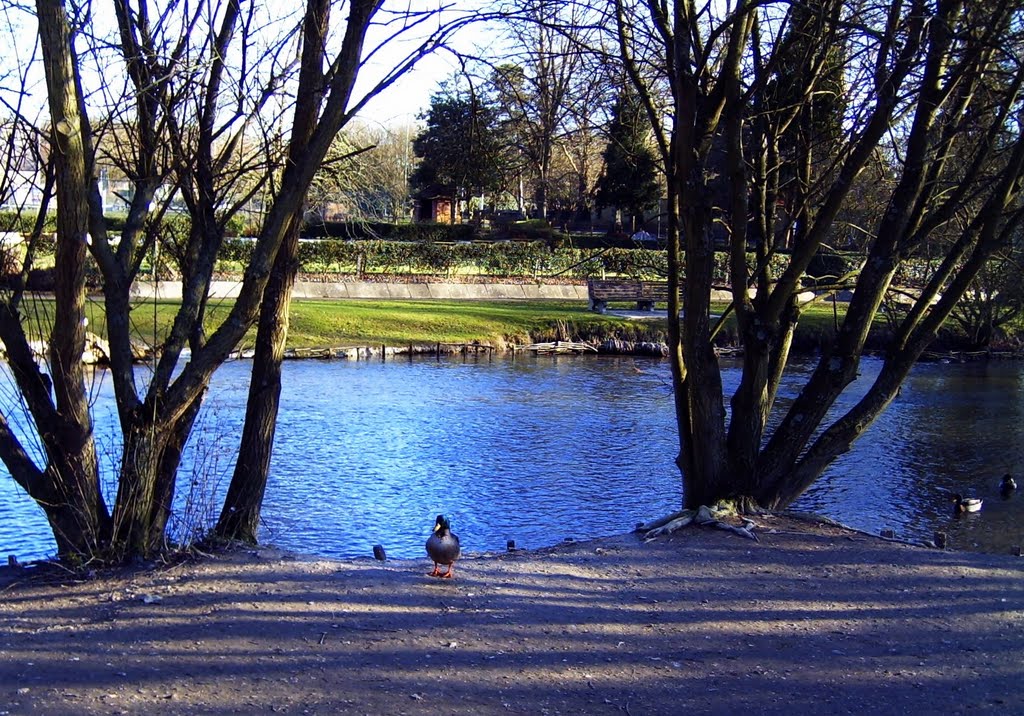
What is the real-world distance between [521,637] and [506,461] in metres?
8.63

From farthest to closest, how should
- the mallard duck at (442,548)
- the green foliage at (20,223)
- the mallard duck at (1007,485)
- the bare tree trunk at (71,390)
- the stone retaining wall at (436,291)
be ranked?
1. the stone retaining wall at (436,291)
2. the mallard duck at (1007,485)
3. the green foliage at (20,223)
4. the mallard duck at (442,548)
5. the bare tree trunk at (71,390)

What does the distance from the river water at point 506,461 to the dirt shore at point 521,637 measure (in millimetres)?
1245

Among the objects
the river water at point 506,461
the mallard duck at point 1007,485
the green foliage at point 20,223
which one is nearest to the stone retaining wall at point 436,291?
the river water at point 506,461

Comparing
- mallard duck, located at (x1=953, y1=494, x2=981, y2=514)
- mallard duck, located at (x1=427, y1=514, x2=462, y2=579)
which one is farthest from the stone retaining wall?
mallard duck, located at (x1=427, y1=514, x2=462, y2=579)

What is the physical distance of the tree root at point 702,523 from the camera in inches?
309

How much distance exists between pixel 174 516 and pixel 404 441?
27.2 feet

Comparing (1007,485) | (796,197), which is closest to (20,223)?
(796,197)

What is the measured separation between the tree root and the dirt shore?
56 cm

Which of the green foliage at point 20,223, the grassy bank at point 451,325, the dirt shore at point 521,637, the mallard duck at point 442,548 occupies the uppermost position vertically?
the green foliage at point 20,223

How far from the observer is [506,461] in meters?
14.1

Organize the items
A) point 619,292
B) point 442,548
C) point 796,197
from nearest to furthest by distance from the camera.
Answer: point 442,548 → point 796,197 → point 619,292

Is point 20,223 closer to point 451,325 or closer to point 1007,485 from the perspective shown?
point 1007,485

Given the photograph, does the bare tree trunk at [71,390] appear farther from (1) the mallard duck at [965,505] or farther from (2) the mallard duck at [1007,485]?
(2) the mallard duck at [1007,485]

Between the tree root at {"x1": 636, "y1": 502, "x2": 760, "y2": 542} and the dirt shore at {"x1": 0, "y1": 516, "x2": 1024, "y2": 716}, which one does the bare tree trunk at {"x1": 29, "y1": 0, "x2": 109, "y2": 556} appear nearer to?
the dirt shore at {"x1": 0, "y1": 516, "x2": 1024, "y2": 716}
